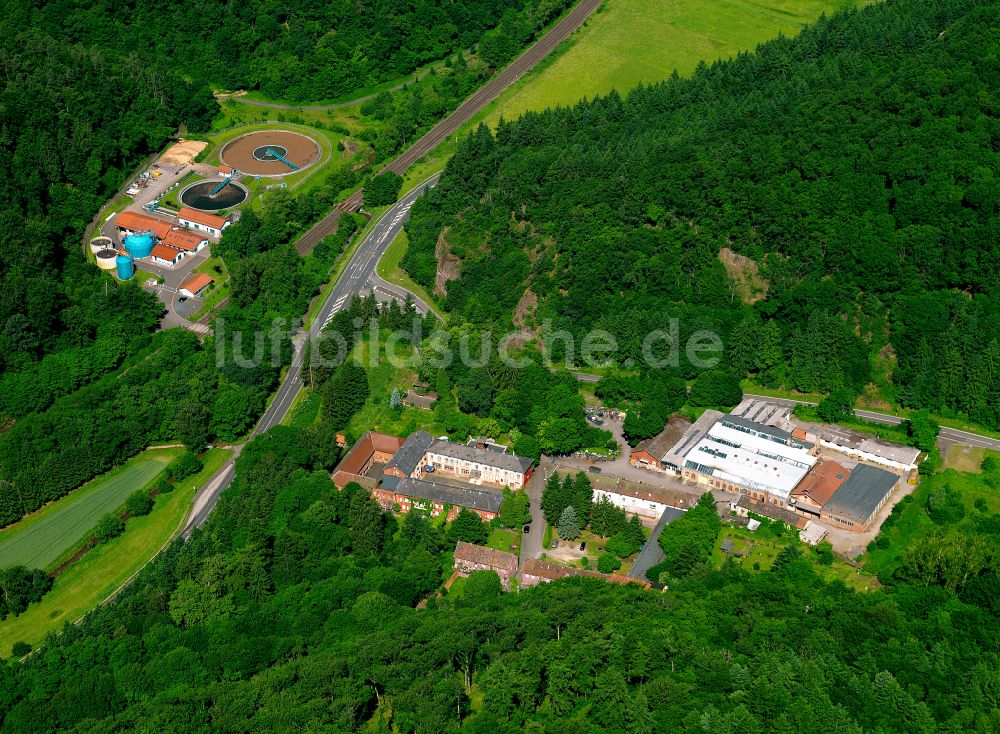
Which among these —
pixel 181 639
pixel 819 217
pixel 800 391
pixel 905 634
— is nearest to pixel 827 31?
pixel 819 217

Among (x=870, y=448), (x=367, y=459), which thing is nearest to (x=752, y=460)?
(x=870, y=448)

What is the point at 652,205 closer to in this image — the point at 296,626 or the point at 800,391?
the point at 800,391

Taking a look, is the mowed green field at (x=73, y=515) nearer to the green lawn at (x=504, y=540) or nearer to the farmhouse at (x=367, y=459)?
the farmhouse at (x=367, y=459)

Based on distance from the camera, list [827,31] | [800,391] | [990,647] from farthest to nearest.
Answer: [827,31] < [800,391] < [990,647]

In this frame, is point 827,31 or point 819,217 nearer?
point 819,217

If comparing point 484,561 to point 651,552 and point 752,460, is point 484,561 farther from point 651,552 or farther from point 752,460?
point 752,460

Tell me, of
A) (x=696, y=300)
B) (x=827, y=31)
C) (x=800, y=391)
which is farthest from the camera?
(x=827, y=31)

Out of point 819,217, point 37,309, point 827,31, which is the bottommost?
point 37,309
